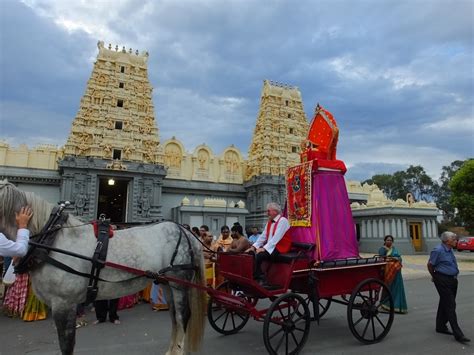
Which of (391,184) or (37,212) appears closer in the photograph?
(37,212)

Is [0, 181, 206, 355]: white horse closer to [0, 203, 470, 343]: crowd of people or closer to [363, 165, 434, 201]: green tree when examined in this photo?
[0, 203, 470, 343]: crowd of people

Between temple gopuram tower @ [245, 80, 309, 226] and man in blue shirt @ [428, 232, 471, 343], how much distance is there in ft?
80.3

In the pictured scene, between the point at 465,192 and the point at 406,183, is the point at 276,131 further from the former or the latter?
the point at 406,183

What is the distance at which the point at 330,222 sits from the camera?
18.7ft

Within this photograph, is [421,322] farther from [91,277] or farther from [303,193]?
[91,277]

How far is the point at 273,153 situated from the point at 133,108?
13.7 metres

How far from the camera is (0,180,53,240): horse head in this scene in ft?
11.8

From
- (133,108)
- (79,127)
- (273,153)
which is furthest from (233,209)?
(79,127)

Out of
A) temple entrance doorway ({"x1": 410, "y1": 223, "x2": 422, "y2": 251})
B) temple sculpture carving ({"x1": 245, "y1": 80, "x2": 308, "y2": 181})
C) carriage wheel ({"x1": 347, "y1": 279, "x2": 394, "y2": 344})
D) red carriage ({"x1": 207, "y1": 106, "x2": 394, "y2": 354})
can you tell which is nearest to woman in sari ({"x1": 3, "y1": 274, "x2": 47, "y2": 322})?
red carriage ({"x1": 207, "y1": 106, "x2": 394, "y2": 354})

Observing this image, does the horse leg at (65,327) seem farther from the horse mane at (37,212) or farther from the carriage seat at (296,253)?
the carriage seat at (296,253)

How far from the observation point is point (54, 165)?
2747cm

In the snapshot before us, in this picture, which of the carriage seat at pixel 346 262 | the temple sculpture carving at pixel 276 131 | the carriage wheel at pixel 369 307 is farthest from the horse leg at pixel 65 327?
the temple sculpture carving at pixel 276 131

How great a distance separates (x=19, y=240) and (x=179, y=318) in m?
2.17

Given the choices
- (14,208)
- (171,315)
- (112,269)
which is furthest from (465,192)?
(14,208)
